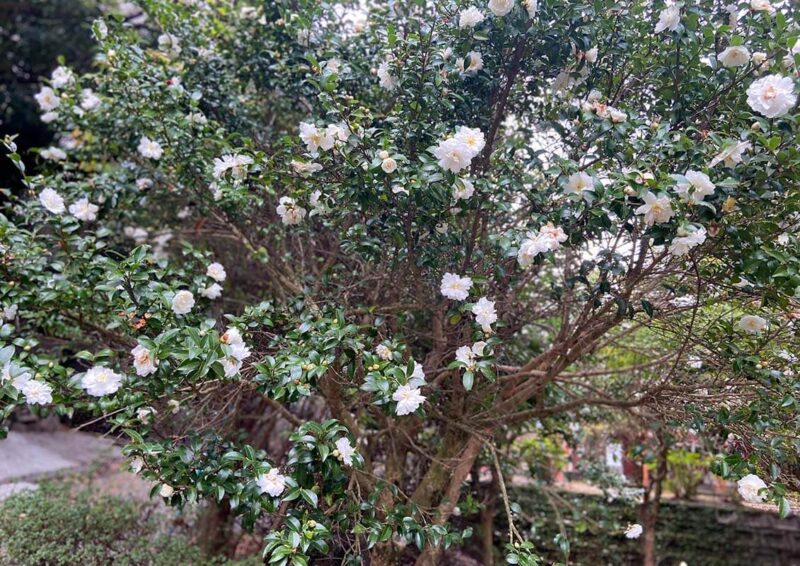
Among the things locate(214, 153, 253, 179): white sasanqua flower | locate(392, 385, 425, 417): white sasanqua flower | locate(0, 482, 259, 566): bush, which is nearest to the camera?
locate(392, 385, 425, 417): white sasanqua flower

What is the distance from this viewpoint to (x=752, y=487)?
1.95m

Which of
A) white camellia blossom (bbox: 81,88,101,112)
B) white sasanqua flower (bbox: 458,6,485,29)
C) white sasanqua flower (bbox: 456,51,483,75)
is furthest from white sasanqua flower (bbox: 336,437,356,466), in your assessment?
white camellia blossom (bbox: 81,88,101,112)

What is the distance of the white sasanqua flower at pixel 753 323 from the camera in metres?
2.10

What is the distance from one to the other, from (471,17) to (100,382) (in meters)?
1.99

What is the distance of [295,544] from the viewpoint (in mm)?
1782

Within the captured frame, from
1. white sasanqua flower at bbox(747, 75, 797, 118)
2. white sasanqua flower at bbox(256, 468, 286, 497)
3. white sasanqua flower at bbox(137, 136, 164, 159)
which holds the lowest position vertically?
white sasanqua flower at bbox(256, 468, 286, 497)

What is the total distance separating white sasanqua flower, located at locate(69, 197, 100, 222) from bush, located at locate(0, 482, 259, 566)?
1.80 metres

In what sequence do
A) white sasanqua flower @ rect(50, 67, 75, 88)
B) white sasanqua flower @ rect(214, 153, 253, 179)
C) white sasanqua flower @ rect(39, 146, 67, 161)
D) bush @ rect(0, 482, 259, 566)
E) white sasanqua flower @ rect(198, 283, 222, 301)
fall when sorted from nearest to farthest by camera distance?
white sasanqua flower @ rect(214, 153, 253, 179), white sasanqua flower @ rect(198, 283, 222, 301), bush @ rect(0, 482, 259, 566), white sasanqua flower @ rect(50, 67, 75, 88), white sasanqua flower @ rect(39, 146, 67, 161)

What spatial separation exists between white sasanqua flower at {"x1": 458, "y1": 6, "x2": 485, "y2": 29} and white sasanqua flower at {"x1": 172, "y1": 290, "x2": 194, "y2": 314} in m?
1.53

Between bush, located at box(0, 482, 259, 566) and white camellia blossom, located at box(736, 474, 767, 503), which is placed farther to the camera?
bush, located at box(0, 482, 259, 566)

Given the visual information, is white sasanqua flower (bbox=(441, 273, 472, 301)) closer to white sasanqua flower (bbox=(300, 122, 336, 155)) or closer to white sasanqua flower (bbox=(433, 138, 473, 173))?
white sasanqua flower (bbox=(433, 138, 473, 173))

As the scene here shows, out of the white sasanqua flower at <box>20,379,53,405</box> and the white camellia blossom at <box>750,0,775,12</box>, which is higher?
the white camellia blossom at <box>750,0,775,12</box>

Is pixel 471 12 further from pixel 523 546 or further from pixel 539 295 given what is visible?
pixel 523 546

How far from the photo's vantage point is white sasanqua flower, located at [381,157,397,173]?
2.01 metres
